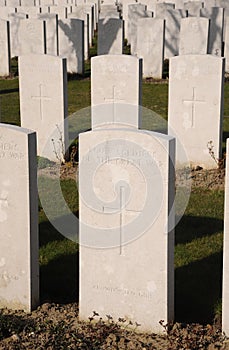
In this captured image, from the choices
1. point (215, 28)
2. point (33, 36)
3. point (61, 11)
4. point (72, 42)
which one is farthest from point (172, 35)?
point (61, 11)

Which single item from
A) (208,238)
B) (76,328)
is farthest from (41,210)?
(76,328)

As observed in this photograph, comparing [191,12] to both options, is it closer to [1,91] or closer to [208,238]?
[1,91]

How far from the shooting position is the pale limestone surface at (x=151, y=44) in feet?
52.7

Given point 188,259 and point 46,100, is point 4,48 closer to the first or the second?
point 46,100

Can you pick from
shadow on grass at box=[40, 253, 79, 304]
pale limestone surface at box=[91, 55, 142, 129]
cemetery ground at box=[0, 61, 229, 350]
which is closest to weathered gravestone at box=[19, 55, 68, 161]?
pale limestone surface at box=[91, 55, 142, 129]

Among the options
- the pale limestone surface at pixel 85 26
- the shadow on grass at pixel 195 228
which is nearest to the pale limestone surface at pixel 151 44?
the pale limestone surface at pixel 85 26

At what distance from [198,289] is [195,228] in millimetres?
1390

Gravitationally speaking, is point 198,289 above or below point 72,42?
below

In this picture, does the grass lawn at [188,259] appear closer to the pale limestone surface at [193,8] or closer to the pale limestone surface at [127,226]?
the pale limestone surface at [127,226]

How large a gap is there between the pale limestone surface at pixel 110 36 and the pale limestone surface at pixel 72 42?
700 millimetres

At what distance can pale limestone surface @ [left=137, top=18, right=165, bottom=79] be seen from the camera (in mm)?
16062

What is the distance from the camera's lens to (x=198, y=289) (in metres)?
5.83

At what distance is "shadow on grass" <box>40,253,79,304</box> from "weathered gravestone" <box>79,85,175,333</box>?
451 mm

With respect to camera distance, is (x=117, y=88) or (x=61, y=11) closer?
(x=117, y=88)
